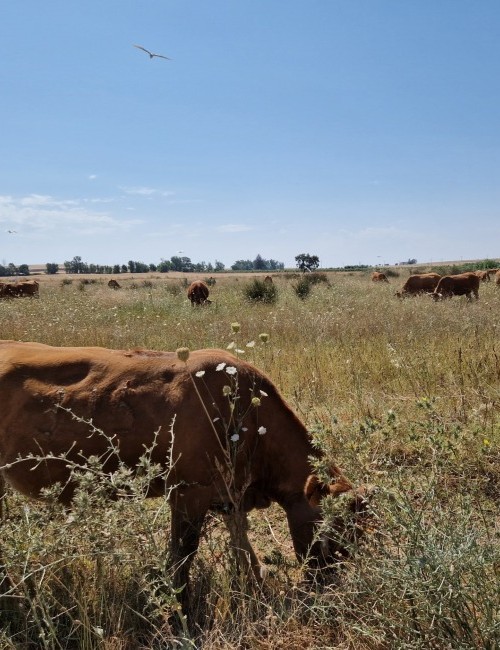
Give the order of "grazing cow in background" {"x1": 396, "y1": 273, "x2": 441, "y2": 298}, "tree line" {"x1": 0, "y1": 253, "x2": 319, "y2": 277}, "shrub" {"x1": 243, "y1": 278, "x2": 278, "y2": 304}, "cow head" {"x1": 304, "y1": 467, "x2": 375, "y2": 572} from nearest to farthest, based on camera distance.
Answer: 1. "cow head" {"x1": 304, "y1": 467, "x2": 375, "y2": 572}
2. "shrub" {"x1": 243, "y1": 278, "x2": 278, "y2": 304}
3. "grazing cow in background" {"x1": 396, "y1": 273, "x2": 441, "y2": 298}
4. "tree line" {"x1": 0, "y1": 253, "x2": 319, "y2": 277}

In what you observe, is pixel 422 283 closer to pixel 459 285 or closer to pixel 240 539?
pixel 459 285

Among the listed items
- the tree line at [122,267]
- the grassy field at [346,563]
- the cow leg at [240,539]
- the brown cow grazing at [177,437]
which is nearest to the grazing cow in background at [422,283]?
the grassy field at [346,563]

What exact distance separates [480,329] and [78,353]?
306 inches

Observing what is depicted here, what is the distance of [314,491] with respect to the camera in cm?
286

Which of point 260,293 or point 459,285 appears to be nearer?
point 260,293

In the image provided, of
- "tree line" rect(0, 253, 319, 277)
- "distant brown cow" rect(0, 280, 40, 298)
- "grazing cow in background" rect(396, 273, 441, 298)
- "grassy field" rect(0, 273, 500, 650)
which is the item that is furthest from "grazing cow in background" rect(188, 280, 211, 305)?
"tree line" rect(0, 253, 319, 277)

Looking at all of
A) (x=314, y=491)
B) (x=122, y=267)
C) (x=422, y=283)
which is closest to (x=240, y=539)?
(x=314, y=491)

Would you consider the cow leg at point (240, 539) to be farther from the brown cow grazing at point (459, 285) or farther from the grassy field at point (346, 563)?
the brown cow grazing at point (459, 285)

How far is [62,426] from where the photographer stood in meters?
2.89

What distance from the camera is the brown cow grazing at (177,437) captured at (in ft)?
9.36

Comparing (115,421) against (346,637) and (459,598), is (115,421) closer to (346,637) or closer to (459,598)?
(346,637)

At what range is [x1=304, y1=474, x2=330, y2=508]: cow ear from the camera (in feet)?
9.27

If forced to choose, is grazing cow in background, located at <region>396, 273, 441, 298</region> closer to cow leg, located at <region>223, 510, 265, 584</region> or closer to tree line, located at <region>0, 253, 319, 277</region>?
cow leg, located at <region>223, 510, 265, 584</region>

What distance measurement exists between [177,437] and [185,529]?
1.97 feet
